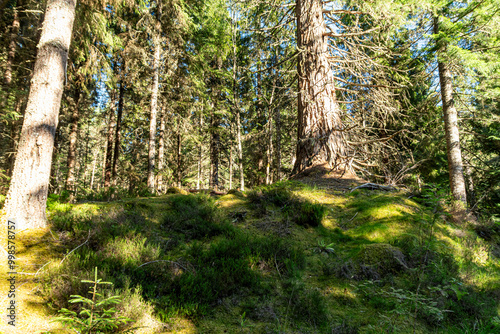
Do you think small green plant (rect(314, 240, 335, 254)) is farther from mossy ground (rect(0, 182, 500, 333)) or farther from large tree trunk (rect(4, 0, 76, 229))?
large tree trunk (rect(4, 0, 76, 229))

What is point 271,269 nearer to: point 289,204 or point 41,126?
point 289,204

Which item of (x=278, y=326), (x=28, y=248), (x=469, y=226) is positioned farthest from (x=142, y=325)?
(x=469, y=226)

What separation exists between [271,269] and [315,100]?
17.0 feet

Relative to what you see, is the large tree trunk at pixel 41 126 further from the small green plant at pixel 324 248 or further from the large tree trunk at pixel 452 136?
the large tree trunk at pixel 452 136

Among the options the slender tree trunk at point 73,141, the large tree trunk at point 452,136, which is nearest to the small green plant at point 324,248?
the large tree trunk at point 452,136

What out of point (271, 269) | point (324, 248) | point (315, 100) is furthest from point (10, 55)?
point (324, 248)

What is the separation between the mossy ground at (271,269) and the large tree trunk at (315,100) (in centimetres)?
209

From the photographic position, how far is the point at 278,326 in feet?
7.66

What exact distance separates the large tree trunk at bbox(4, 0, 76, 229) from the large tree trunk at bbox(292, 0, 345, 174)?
561 cm

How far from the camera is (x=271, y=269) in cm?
340

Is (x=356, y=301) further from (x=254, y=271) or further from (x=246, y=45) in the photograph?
(x=246, y=45)

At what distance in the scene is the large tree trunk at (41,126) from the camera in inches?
143

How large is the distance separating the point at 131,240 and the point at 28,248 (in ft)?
4.09

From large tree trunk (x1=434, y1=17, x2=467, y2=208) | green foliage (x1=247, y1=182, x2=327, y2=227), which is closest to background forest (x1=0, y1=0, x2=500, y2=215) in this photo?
large tree trunk (x1=434, y1=17, x2=467, y2=208)
